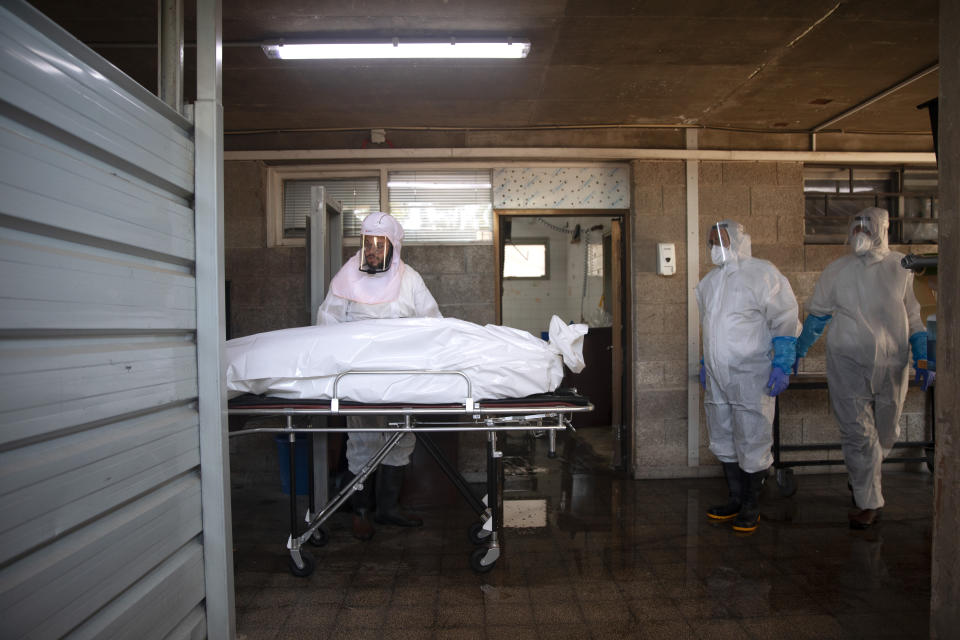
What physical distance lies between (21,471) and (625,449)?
3893mm

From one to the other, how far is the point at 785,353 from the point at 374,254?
2.33 m

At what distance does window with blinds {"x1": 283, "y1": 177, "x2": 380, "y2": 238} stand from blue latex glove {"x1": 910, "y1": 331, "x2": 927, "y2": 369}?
3.54m

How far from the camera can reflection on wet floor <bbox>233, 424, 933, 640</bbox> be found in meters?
2.17

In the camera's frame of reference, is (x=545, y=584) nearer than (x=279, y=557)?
Yes

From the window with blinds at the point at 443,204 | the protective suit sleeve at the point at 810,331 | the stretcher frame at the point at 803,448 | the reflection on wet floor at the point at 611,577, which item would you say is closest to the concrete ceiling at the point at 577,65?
the window with blinds at the point at 443,204

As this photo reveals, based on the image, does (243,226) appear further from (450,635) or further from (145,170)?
(450,635)

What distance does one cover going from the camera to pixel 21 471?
0.98 m

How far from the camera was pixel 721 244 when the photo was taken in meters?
3.33

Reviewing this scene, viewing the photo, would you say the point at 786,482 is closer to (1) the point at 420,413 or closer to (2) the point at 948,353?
(2) the point at 948,353

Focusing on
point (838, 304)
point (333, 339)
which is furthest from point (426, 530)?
point (838, 304)

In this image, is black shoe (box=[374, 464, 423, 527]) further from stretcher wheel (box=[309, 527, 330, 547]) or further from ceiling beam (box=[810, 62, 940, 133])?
ceiling beam (box=[810, 62, 940, 133])

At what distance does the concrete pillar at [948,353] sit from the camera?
152cm

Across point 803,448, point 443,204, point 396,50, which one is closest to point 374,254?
point 396,50

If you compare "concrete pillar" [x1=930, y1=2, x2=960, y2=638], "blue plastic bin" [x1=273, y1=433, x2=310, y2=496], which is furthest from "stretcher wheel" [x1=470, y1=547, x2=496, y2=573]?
"concrete pillar" [x1=930, y1=2, x2=960, y2=638]
